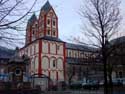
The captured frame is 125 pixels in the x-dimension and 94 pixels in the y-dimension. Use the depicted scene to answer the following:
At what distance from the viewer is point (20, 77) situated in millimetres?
60062

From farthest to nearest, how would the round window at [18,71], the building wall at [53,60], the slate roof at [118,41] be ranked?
the building wall at [53,60], the round window at [18,71], the slate roof at [118,41]

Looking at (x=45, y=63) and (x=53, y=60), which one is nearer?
(x=45, y=63)

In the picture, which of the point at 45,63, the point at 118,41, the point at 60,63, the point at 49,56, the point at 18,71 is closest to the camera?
the point at 118,41

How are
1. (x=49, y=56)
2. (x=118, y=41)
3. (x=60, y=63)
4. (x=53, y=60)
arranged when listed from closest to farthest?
(x=118, y=41) → (x=49, y=56) → (x=53, y=60) → (x=60, y=63)

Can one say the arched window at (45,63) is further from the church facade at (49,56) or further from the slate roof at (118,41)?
the slate roof at (118,41)

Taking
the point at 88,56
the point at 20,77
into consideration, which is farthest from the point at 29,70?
the point at 88,56

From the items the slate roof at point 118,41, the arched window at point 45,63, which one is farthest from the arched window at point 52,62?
the slate roof at point 118,41

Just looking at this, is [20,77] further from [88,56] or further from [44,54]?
[88,56]

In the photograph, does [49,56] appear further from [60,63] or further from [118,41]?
[118,41]

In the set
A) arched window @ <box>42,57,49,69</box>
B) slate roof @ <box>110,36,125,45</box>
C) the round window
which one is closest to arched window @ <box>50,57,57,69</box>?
arched window @ <box>42,57,49,69</box>

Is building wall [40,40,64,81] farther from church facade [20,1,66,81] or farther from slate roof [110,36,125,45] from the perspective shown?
slate roof [110,36,125,45]

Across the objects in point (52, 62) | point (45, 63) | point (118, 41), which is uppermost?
point (52, 62)

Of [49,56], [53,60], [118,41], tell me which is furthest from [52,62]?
[118,41]

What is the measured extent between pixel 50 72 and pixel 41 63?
4.22 metres
